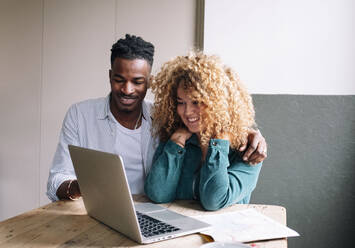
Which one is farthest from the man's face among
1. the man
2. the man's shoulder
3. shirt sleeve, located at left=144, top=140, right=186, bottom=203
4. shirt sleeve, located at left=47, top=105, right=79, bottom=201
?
shirt sleeve, located at left=144, top=140, right=186, bottom=203

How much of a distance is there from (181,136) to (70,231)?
63 cm

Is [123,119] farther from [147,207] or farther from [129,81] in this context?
[147,207]

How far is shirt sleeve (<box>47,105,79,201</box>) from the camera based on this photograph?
5.08ft

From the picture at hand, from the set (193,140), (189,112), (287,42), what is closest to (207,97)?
(189,112)

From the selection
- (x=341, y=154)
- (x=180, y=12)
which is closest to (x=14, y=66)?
(x=180, y=12)

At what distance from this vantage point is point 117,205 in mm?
997

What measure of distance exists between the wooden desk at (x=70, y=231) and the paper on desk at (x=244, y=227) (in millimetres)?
31

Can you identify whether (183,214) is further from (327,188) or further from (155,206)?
(327,188)

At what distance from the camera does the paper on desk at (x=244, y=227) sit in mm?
999

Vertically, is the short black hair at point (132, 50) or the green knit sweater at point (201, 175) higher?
the short black hair at point (132, 50)

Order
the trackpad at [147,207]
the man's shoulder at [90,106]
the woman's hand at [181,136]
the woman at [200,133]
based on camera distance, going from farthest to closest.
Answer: the man's shoulder at [90,106], the woman's hand at [181,136], the woman at [200,133], the trackpad at [147,207]

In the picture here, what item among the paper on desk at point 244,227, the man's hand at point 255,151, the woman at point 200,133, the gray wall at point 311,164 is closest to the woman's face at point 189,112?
the woman at point 200,133

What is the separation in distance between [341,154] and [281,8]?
0.94 metres

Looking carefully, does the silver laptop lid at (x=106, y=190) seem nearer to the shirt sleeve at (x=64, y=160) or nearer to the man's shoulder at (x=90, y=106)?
the shirt sleeve at (x=64, y=160)
